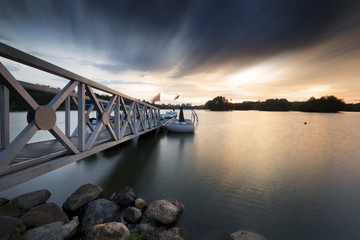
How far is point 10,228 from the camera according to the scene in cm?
318

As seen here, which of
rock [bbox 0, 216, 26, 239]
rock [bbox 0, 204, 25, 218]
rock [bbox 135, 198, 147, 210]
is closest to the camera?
rock [bbox 0, 216, 26, 239]

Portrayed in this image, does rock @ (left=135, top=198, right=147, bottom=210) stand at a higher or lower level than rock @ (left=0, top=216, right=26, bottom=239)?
lower

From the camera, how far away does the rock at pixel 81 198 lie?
4.84 meters

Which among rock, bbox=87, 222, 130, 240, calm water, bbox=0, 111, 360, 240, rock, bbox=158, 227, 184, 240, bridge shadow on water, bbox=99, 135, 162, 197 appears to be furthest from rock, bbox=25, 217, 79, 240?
calm water, bbox=0, 111, 360, 240

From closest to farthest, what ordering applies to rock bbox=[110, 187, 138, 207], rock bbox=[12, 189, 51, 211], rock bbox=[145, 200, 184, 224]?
1. rock bbox=[145, 200, 184, 224]
2. rock bbox=[12, 189, 51, 211]
3. rock bbox=[110, 187, 138, 207]

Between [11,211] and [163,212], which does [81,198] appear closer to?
[11,211]

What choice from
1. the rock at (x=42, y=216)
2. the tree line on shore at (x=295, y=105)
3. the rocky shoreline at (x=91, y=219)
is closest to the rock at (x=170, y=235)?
the rocky shoreline at (x=91, y=219)

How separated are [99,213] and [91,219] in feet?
0.74

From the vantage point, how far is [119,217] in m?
4.55

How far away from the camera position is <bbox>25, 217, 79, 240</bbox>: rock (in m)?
→ 3.25

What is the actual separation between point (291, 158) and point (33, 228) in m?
14.6

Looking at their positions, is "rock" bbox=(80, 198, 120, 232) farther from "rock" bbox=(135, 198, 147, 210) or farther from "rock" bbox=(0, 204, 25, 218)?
"rock" bbox=(0, 204, 25, 218)

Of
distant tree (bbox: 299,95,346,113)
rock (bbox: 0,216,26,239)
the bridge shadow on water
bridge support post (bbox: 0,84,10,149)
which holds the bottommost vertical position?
the bridge shadow on water

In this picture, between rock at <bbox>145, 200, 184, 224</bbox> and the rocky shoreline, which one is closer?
the rocky shoreline
